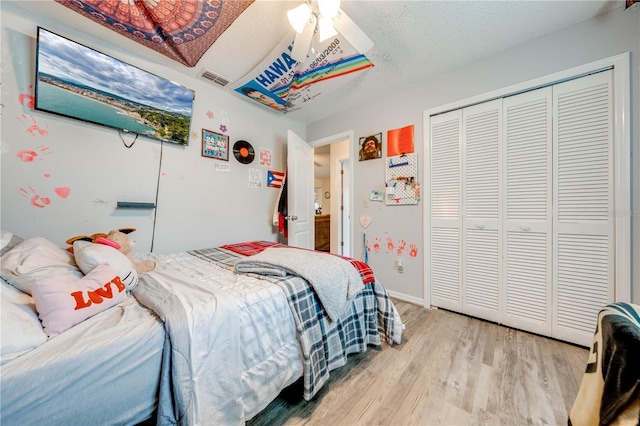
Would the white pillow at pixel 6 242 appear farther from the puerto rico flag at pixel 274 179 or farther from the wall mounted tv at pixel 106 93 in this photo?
the puerto rico flag at pixel 274 179

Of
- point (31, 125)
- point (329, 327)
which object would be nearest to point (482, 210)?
point (329, 327)

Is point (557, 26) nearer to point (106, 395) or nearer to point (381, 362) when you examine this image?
point (381, 362)

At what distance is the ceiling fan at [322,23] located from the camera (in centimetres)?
129

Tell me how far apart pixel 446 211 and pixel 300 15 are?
2100 millimetres

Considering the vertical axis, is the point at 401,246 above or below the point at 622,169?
below

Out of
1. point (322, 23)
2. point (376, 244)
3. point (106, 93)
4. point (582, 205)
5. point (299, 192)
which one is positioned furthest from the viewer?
point (299, 192)

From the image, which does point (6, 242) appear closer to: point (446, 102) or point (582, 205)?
point (446, 102)

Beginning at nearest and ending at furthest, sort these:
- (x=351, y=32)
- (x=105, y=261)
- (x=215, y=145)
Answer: (x=105, y=261), (x=351, y=32), (x=215, y=145)

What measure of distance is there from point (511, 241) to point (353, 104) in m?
2.34

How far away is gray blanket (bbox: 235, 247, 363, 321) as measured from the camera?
124 cm

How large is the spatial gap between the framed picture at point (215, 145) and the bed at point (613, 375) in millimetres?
2895

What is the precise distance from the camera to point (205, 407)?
83 cm

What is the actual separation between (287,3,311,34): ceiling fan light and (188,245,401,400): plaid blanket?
1.62 m

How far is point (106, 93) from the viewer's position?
1.74 metres
